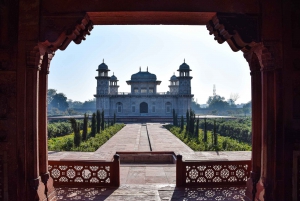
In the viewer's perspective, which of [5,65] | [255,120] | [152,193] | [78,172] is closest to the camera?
[5,65]

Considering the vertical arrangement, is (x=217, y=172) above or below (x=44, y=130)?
below

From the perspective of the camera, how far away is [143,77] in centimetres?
4116

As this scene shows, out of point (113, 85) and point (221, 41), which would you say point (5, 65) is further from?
point (113, 85)

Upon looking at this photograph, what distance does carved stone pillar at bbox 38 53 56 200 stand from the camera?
3.83m

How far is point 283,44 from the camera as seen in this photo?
11.5 feet

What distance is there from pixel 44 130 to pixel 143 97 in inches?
1425

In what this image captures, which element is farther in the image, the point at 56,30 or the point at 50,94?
the point at 50,94

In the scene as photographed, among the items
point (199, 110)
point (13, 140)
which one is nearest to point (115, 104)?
point (13, 140)

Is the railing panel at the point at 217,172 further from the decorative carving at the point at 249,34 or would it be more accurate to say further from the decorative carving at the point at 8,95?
the decorative carving at the point at 8,95

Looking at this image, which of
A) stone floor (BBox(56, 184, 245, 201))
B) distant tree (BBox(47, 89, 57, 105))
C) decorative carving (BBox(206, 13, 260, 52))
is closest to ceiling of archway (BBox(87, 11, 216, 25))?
decorative carving (BBox(206, 13, 260, 52))

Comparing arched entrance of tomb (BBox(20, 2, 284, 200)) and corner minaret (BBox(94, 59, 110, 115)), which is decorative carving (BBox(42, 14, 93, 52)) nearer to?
arched entrance of tomb (BBox(20, 2, 284, 200))

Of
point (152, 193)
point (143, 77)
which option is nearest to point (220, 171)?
point (152, 193)

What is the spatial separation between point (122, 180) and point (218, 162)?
8.02ft

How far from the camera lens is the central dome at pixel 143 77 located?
4106 cm
